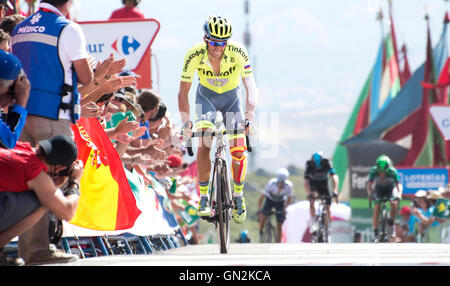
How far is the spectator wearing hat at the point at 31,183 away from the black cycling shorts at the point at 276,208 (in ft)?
52.9

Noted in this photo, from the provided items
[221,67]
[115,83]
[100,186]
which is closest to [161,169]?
[221,67]

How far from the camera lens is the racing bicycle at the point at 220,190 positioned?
379 inches

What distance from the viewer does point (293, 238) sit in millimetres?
26750

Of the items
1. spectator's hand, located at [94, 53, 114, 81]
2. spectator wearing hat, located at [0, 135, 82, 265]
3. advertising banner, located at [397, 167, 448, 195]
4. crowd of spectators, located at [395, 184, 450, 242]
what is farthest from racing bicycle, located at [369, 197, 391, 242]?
spectator wearing hat, located at [0, 135, 82, 265]

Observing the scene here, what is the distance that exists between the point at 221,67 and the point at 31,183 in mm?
4554

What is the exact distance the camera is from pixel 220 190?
9719mm

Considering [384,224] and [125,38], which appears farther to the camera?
[384,224]

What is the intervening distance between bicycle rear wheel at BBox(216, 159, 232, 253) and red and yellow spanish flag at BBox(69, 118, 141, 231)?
104 cm

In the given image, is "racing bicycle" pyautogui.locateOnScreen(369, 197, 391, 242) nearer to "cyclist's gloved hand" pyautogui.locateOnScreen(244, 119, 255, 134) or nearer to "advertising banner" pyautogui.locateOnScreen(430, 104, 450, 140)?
"advertising banner" pyautogui.locateOnScreen(430, 104, 450, 140)

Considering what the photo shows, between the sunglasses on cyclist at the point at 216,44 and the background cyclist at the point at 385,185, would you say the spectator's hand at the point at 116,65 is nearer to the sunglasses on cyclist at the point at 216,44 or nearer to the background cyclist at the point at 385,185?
the sunglasses on cyclist at the point at 216,44

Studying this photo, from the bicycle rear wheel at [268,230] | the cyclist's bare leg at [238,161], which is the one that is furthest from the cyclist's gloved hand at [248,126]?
the bicycle rear wheel at [268,230]

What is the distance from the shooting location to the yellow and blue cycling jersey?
10.1 m

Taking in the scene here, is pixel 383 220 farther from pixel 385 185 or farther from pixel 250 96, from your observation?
pixel 250 96
